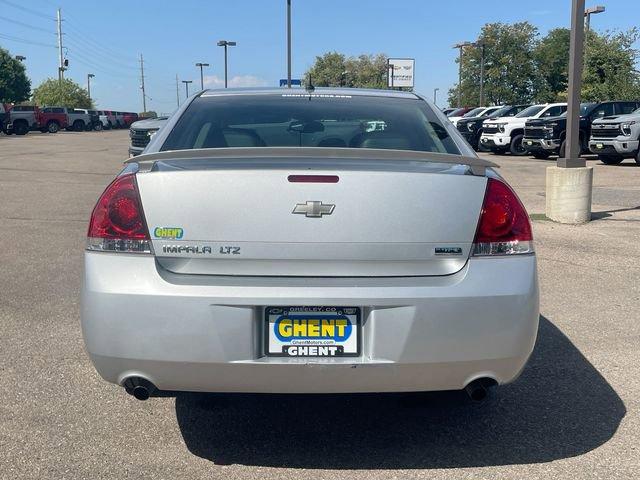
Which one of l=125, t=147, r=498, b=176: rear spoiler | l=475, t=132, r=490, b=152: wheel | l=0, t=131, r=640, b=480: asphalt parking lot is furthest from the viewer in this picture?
l=475, t=132, r=490, b=152: wheel

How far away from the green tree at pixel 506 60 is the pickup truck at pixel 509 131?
176 ft

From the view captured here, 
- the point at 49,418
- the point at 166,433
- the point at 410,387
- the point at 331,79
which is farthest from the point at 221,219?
the point at 331,79

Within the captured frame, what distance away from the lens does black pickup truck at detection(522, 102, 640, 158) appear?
22.2 meters

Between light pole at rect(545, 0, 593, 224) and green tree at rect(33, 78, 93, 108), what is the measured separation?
286 ft

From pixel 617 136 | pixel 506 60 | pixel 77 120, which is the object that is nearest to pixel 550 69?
pixel 506 60

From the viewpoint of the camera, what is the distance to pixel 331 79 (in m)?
107

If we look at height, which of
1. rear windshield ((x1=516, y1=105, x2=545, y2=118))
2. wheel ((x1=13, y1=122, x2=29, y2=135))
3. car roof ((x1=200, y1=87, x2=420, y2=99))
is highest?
rear windshield ((x1=516, y1=105, x2=545, y2=118))

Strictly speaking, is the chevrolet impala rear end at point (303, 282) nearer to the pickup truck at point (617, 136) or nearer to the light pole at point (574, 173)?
the light pole at point (574, 173)

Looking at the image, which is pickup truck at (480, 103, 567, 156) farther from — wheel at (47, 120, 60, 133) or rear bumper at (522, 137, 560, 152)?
wheel at (47, 120, 60, 133)

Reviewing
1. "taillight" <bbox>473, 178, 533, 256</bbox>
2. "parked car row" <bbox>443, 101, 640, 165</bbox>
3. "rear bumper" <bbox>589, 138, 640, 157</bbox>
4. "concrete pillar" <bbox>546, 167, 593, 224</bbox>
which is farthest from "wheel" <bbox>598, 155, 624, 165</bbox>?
"taillight" <bbox>473, 178, 533, 256</bbox>

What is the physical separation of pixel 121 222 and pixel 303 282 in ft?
2.55

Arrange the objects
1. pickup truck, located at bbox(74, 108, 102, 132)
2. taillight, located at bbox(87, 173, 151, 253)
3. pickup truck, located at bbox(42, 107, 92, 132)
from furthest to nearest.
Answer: pickup truck, located at bbox(74, 108, 102, 132) < pickup truck, located at bbox(42, 107, 92, 132) < taillight, located at bbox(87, 173, 151, 253)

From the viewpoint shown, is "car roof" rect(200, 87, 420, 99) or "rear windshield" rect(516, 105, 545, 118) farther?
"rear windshield" rect(516, 105, 545, 118)

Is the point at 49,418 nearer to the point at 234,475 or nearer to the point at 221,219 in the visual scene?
the point at 234,475
